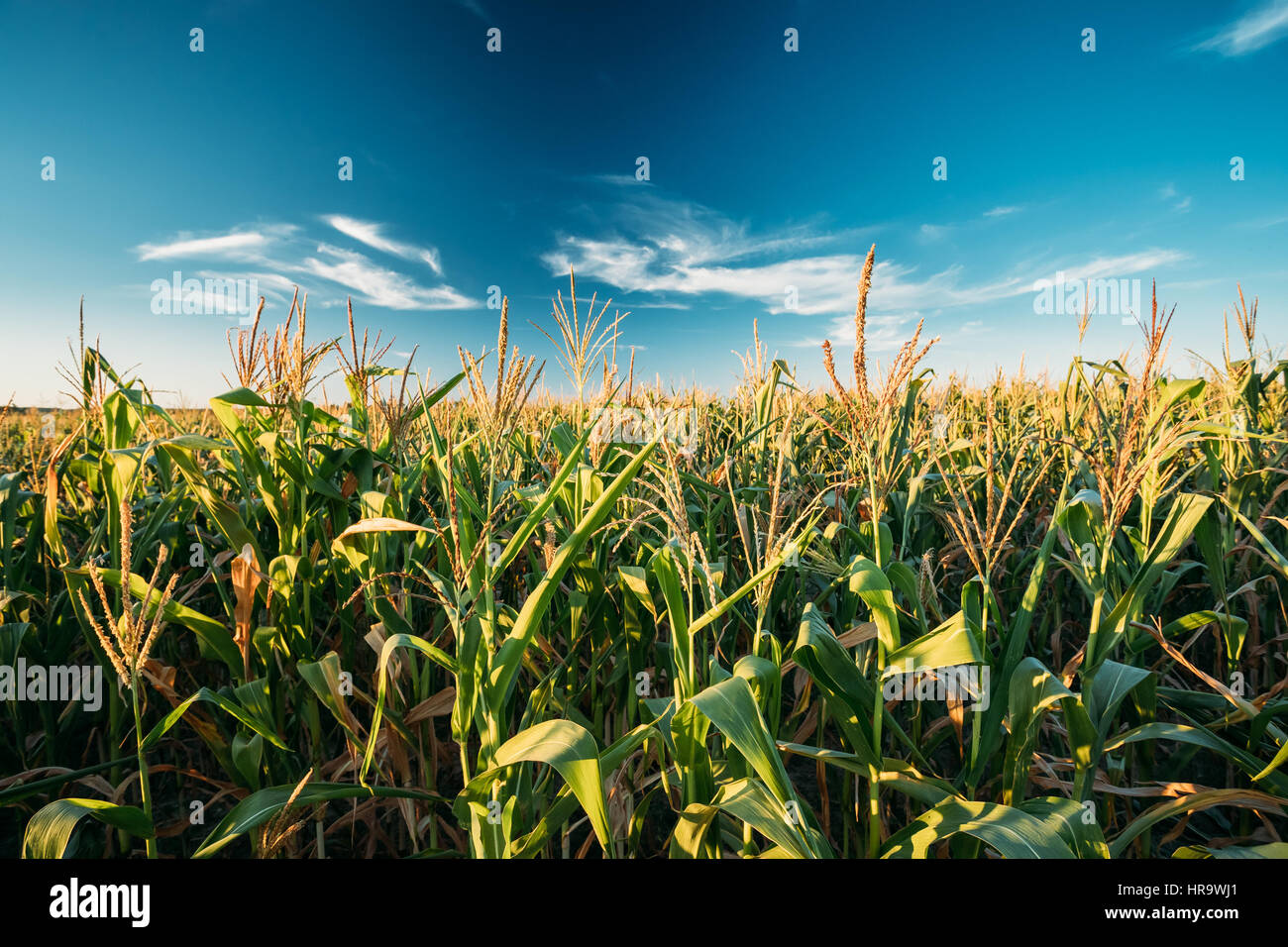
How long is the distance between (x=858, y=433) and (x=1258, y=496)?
2923 mm

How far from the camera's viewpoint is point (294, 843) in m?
1.67

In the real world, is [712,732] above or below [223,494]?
below

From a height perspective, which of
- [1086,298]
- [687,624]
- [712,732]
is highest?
[1086,298]

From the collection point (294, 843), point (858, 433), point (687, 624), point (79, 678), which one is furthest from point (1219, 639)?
point (79, 678)

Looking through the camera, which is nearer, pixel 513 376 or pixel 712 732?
pixel 712 732

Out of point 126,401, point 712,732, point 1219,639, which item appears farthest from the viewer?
point 1219,639

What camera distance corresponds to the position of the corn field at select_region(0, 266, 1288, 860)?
1144 mm

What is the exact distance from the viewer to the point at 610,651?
1.89 meters

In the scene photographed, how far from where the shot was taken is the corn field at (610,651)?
1144 mm

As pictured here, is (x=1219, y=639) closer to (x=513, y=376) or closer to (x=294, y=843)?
(x=513, y=376)

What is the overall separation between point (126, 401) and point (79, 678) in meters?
0.91

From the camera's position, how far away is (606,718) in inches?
84.0

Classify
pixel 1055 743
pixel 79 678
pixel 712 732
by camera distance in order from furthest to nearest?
pixel 1055 743, pixel 79 678, pixel 712 732
